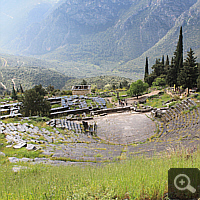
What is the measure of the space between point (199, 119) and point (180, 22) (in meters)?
226

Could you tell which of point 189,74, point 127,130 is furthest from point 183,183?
point 189,74

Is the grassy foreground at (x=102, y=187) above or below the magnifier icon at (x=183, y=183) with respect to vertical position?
below

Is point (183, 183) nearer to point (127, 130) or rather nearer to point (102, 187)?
point (102, 187)

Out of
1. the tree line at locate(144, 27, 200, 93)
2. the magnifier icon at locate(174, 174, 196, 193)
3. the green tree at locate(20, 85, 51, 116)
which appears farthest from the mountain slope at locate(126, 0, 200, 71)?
the magnifier icon at locate(174, 174, 196, 193)

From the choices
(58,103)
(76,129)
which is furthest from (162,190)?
(58,103)

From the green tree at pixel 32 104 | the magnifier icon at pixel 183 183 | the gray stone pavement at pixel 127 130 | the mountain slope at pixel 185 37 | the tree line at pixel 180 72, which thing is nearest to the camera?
the magnifier icon at pixel 183 183

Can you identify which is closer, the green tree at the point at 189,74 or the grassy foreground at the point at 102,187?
the grassy foreground at the point at 102,187

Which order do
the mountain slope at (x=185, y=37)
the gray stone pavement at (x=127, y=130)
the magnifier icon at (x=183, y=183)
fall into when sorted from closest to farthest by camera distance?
the magnifier icon at (x=183, y=183) → the gray stone pavement at (x=127, y=130) → the mountain slope at (x=185, y=37)

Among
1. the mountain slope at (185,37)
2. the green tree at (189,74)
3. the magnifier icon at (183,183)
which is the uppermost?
the mountain slope at (185,37)

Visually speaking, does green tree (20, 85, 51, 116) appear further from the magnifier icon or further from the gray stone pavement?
the magnifier icon

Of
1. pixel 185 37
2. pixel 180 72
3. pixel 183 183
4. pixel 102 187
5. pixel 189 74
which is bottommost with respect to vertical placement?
pixel 102 187

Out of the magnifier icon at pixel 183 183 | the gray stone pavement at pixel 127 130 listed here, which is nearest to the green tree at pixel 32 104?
the gray stone pavement at pixel 127 130

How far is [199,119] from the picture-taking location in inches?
571

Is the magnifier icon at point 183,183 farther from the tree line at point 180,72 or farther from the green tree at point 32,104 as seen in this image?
the tree line at point 180,72
